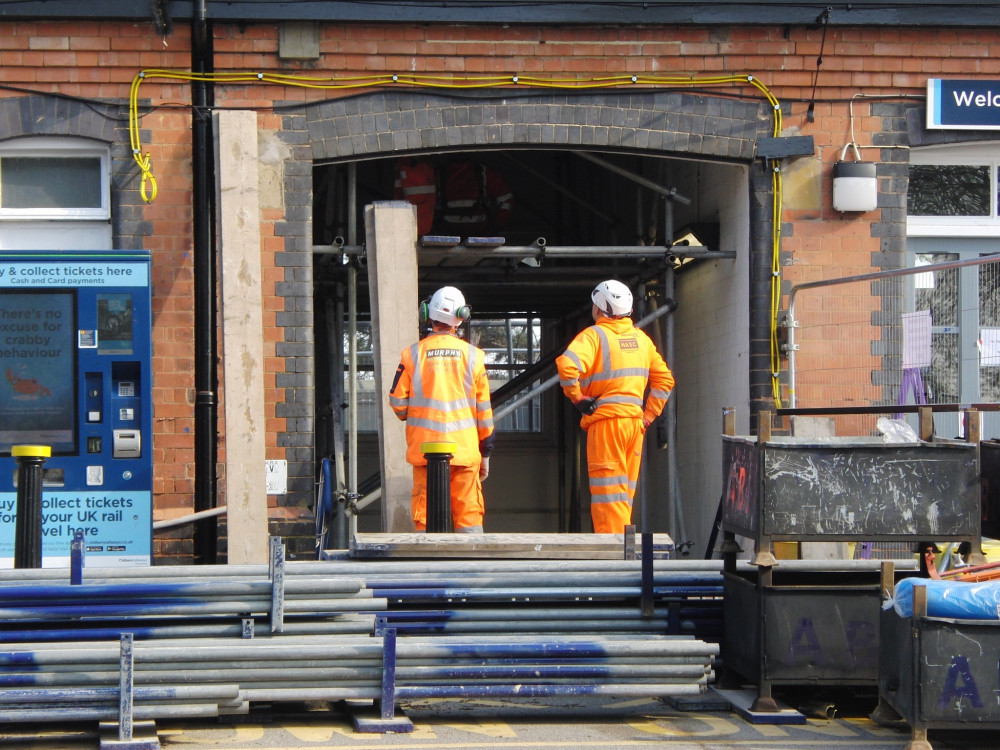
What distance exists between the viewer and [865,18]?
1000 cm

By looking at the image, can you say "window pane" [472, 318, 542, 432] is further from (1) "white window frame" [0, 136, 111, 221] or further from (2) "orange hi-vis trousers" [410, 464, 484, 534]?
(2) "orange hi-vis trousers" [410, 464, 484, 534]

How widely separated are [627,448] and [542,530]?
5.22 m

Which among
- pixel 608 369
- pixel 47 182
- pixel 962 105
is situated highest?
pixel 962 105

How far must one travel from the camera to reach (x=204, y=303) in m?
9.59

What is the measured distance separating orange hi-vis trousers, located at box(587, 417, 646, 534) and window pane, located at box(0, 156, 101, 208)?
4.30 metres

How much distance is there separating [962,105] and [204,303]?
6138 mm

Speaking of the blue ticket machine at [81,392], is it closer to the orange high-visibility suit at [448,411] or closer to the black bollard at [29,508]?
the black bollard at [29,508]

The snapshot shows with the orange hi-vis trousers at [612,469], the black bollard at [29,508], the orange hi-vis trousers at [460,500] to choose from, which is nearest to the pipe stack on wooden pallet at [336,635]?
the black bollard at [29,508]

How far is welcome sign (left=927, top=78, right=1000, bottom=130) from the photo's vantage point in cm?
1010

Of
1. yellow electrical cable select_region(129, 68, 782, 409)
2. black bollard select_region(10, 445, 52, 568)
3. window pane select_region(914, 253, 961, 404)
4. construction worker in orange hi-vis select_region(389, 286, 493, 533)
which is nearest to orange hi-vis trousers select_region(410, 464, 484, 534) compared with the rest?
construction worker in orange hi-vis select_region(389, 286, 493, 533)

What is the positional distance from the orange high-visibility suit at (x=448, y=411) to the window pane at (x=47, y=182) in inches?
124

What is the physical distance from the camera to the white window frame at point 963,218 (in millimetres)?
10492

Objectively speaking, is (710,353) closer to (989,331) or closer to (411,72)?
(989,331)

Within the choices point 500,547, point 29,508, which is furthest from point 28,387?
point 500,547
